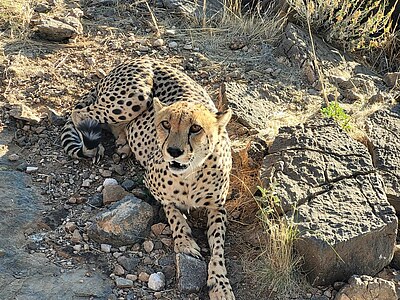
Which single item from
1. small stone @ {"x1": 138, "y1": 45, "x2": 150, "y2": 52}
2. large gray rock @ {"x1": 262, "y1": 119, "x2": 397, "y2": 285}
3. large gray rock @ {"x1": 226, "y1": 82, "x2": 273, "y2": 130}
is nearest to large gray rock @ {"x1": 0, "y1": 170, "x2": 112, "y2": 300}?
large gray rock @ {"x1": 262, "y1": 119, "x2": 397, "y2": 285}

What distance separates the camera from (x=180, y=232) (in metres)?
3.90

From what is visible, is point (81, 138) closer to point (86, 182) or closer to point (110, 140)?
point (110, 140)

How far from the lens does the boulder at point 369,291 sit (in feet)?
11.8

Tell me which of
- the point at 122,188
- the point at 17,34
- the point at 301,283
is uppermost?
the point at 301,283

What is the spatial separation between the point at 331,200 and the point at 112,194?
4.23ft

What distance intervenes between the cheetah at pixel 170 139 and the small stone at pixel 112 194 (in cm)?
17

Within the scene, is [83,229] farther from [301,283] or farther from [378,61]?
[378,61]

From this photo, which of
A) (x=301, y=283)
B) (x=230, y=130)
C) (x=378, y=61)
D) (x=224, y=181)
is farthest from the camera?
(x=378, y=61)

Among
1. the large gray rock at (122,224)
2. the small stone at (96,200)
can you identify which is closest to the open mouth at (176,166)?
the large gray rock at (122,224)

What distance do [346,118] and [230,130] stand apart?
2.58 ft

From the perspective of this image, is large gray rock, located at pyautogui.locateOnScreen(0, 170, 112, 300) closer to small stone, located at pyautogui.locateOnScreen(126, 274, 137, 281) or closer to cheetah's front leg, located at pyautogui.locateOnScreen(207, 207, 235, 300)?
small stone, located at pyautogui.locateOnScreen(126, 274, 137, 281)

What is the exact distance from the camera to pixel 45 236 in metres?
3.89

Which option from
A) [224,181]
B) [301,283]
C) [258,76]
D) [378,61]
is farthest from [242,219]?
[378,61]

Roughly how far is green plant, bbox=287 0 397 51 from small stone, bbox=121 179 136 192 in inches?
91.6
